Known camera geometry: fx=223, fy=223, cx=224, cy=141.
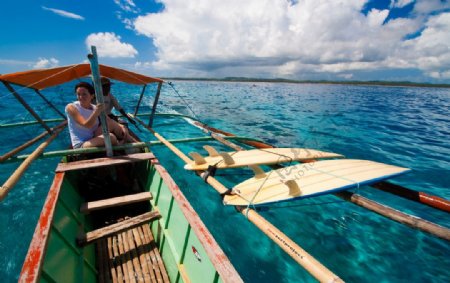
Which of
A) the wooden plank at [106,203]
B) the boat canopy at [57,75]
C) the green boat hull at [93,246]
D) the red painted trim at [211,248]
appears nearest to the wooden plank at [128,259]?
the green boat hull at [93,246]

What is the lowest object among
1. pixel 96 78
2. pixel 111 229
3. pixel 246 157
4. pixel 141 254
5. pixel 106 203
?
pixel 141 254

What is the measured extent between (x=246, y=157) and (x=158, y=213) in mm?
2546

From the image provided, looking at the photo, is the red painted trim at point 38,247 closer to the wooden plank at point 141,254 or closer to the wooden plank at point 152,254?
the wooden plank at point 141,254

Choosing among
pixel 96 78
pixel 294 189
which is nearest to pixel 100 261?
pixel 96 78

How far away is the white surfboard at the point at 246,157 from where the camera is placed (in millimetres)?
5223

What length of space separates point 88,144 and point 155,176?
2114mm

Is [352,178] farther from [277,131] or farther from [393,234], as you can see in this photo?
[277,131]

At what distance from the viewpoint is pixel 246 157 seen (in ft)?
19.3

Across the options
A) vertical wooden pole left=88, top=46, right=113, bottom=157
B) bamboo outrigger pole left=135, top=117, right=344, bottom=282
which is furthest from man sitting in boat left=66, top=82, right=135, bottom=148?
bamboo outrigger pole left=135, top=117, right=344, bottom=282

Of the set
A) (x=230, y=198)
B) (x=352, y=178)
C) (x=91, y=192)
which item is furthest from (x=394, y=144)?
(x=91, y=192)

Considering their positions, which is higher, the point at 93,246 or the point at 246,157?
the point at 246,157

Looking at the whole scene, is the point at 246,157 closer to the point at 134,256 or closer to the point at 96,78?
the point at 134,256

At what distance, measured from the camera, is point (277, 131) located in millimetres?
17203

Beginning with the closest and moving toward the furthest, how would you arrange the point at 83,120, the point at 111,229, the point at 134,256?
the point at 111,229, the point at 134,256, the point at 83,120
